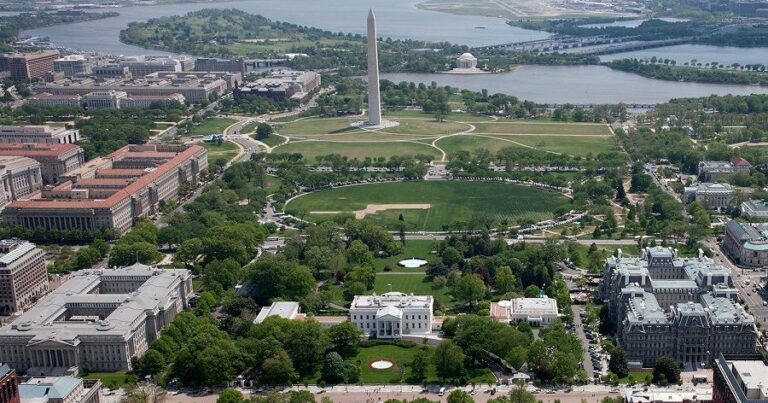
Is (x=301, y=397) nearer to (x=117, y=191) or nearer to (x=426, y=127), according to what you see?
(x=117, y=191)

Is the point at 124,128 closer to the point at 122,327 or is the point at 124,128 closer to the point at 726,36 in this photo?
the point at 122,327

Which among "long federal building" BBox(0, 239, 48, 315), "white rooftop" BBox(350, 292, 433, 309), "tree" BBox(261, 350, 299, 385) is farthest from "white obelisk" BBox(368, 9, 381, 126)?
"tree" BBox(261, 350, 299, 385)

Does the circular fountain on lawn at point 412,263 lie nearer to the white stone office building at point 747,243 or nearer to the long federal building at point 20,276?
the white stone office building at point 747,243

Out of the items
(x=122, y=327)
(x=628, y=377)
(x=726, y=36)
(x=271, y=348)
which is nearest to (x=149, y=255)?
(x=122, y=327)

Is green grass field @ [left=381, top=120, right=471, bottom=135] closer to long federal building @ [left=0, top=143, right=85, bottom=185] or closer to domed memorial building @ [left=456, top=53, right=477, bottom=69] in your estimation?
long federal building @ [left=0, top=143, right=85, bottom=185]

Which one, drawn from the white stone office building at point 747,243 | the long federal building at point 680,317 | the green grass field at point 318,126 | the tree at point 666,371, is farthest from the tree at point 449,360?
the green grass field at point 318,126
